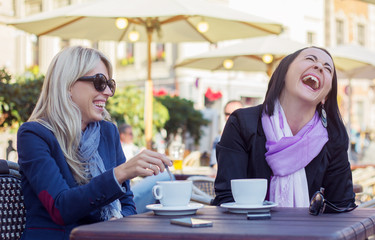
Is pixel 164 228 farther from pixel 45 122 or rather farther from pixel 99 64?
pixel 99 64

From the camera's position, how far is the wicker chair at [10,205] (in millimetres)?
2564

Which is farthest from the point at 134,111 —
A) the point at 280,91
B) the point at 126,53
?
the point at 126,53

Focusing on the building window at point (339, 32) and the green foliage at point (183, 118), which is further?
the building window at point (339, 32)

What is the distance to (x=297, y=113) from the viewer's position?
9.89 ft

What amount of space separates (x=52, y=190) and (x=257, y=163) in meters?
1.02

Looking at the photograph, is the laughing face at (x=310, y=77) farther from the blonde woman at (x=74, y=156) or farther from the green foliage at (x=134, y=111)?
the green foliage at (x=134, y=111)

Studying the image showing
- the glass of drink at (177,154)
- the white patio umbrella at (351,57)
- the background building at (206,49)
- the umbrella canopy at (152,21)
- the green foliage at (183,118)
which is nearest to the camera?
the glass of drink at (177,154)

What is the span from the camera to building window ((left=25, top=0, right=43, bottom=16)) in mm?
29391

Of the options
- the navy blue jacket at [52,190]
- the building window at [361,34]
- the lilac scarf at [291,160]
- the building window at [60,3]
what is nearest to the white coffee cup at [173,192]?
the navy blue jacket at [52,190]

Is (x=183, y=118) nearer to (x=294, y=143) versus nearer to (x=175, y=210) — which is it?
(x=294, y=143)

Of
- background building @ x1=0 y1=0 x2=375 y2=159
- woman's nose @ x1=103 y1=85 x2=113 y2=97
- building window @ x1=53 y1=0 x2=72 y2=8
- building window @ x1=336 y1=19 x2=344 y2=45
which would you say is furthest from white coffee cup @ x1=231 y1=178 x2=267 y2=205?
building window @ x1=336 y1=19 x2=344 y2=45

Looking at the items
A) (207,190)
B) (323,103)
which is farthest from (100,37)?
(323,103)

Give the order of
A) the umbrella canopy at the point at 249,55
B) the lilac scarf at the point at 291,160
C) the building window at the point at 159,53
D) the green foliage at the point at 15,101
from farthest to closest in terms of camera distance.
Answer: the building window at the point at 159,53 → the umbrella canopy at the point at 249,55 → the green foliage at the point at 15,101 → the lilac scarf at the point at 291,160

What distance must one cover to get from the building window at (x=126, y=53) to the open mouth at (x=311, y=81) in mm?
25626
